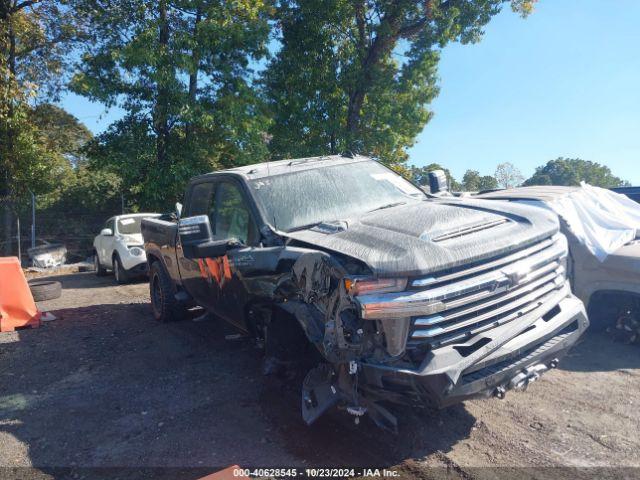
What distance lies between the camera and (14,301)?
7523 mm

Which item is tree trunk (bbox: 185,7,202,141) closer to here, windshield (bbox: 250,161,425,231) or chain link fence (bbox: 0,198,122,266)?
chain link fence (bbox: 0,198,122,266)

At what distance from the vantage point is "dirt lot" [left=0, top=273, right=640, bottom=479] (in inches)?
136

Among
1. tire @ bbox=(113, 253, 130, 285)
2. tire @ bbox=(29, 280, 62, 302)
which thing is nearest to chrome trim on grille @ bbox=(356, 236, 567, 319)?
tire @ bbox=(29, 280, 62, 302)

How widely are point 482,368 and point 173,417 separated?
259cm

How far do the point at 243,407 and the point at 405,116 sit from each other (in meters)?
17.1

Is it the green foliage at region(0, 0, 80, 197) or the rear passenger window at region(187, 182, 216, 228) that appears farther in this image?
the green foliage at region(0, 0, 80, 197)

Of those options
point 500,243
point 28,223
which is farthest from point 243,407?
point 28,223

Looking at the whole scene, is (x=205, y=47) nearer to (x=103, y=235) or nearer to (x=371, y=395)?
(x=103, y=235)

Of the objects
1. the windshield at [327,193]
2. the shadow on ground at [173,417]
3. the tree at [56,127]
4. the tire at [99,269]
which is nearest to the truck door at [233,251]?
the windshield at [327,193]

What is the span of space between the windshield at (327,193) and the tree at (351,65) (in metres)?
13.1

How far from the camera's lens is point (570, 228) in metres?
5.48

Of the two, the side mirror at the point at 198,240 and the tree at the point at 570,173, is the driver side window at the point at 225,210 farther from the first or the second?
the tree at the point at 570,173

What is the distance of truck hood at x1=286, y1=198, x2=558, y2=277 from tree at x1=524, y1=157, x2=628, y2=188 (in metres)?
17.2

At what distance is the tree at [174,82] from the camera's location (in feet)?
47.9
